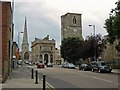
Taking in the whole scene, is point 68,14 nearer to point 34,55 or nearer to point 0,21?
point 34,55

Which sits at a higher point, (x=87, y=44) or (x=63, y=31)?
(x=63, y=31)

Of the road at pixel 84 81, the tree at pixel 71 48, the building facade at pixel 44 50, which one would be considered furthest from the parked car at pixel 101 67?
the building facade at pixel 44 50

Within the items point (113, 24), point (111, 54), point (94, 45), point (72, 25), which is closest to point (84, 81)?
point (113, 24)

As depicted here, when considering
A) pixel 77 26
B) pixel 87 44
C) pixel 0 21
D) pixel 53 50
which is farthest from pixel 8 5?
pixel 53 50

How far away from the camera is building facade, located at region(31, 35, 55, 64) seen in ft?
544

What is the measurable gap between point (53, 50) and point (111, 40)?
4748 inches

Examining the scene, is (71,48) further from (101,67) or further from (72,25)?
(101,67)

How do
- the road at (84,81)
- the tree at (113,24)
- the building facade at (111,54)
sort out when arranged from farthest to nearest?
the building facade at (111,54) → the tree at (113,24) → the road at (84,81)

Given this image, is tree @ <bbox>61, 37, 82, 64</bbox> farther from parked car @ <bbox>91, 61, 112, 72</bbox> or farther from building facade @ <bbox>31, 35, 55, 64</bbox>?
building facade @ <bbox>31, 35, 55, 64</bbox>

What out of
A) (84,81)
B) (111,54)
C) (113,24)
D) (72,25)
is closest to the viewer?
(84,81)

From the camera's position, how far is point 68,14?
144 meters

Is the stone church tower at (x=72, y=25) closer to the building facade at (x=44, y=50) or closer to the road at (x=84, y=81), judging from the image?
the building facade at (x=44, y=50)

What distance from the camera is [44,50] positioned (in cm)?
16825

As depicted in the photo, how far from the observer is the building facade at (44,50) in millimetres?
165875
